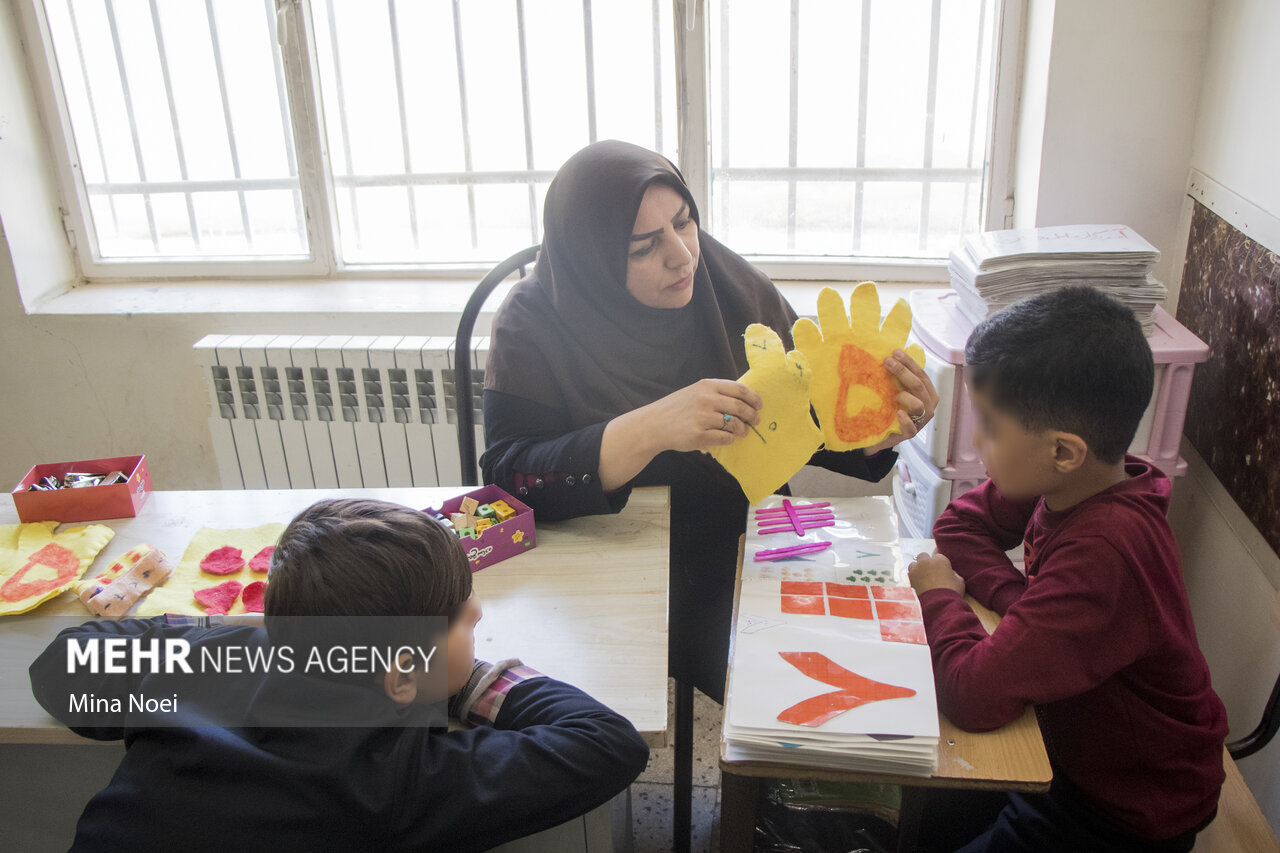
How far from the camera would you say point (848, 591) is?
1236mm

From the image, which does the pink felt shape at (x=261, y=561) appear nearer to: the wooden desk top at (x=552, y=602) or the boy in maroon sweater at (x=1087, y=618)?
the wooden desk top at (x=552, y=602)

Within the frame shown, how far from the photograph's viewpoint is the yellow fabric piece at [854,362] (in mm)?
1284

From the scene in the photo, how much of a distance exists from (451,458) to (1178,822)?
1880 mm

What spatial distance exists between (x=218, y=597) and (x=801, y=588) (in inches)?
33.2

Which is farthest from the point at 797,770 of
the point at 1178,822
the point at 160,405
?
the point at 160,405

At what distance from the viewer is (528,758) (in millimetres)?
924

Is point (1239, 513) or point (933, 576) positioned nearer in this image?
point (933, 576)

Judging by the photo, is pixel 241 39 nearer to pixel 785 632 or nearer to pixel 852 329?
pixel 852 329

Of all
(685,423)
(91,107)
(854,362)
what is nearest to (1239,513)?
(854,362)

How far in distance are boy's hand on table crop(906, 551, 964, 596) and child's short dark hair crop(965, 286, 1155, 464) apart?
0.87ft

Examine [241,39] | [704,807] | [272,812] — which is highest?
[241,39]

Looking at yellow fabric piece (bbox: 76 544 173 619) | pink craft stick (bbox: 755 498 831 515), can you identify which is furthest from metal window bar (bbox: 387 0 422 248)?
pink craft stick (bbox: 755 498 831 515)

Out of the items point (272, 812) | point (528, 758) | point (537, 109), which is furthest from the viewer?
point (537, 109)

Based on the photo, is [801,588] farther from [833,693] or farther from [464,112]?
[464,112]
